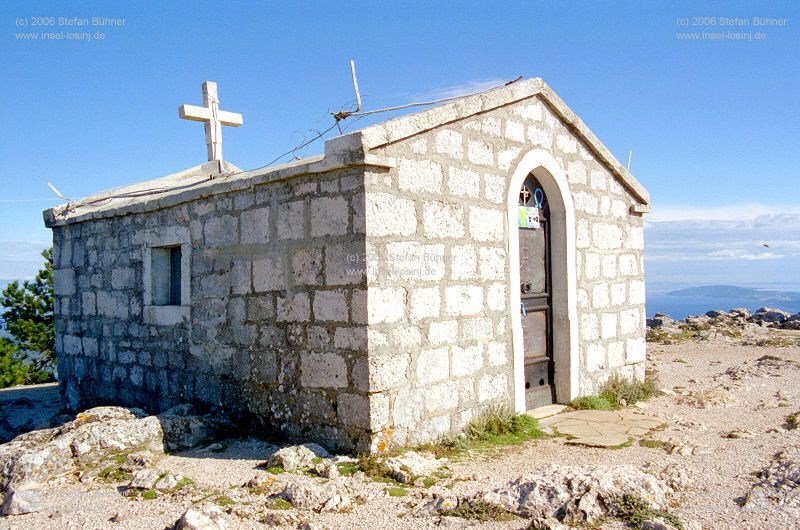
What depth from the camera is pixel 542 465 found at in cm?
514

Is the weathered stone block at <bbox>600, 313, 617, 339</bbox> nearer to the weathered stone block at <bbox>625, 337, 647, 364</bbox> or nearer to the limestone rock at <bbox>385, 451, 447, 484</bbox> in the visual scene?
Answer: the weathered stone block at <bbox>625, 337, 647, 364</bbox>

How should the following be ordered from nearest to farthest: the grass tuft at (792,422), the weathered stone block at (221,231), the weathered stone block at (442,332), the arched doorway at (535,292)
→ the weathered stone block at (442,332)
the grass tuft at (792,422)
the weathered stone block at (221,231)
the arched doorway at (535,292)

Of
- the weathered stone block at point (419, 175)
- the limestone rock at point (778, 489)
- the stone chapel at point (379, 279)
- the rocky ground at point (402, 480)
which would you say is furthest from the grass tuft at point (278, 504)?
the limestone rock at point (778, 489)

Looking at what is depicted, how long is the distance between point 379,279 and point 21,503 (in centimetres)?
290

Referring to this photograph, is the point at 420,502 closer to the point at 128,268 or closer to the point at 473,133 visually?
the point at 473,133

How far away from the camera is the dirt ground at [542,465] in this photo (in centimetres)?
402

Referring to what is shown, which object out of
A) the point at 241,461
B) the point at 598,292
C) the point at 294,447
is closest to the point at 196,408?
the point at 241,461

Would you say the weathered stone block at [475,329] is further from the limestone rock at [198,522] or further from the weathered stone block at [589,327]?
the limestone rock at [198,522]

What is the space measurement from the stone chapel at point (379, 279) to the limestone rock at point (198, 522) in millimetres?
1496

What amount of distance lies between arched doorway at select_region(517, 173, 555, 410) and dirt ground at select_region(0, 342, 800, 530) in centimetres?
110

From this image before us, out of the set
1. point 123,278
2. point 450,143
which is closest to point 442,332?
point 450,143

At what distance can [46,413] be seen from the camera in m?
8.66

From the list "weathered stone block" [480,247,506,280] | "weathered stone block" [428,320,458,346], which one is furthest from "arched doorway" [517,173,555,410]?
"weathered stone block" [428,320,458,346]

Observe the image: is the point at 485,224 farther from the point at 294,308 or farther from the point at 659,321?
the point at 659,321
